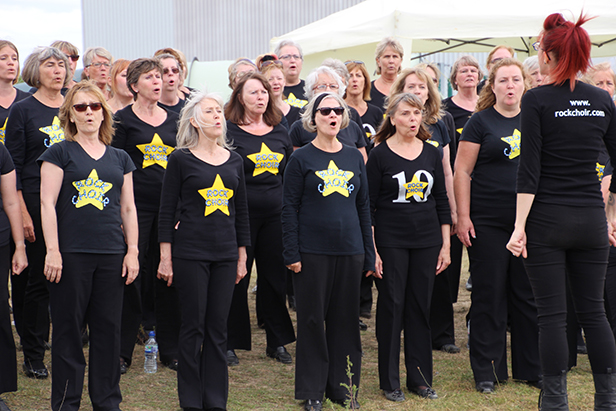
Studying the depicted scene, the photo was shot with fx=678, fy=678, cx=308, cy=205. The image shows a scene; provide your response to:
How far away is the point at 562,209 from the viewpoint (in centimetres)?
331

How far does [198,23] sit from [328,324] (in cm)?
2982

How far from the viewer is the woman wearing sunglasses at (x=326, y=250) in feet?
13.3

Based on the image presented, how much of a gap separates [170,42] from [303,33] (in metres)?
24.0

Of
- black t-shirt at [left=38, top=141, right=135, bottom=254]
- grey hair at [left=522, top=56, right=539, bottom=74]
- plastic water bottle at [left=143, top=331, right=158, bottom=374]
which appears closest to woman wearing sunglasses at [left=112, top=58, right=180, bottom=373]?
plastic water bottle at [left=143, top=331, right=158, bottom=374]

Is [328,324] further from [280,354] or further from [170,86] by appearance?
[170,86]

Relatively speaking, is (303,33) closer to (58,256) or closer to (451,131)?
(451,131)

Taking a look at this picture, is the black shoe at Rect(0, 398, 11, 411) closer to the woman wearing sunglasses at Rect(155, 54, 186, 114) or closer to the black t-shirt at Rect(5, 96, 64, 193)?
the black t-shirt at Rect(5, 96, 64, 193)

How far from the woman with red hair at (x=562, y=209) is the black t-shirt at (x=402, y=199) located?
99 centimetres

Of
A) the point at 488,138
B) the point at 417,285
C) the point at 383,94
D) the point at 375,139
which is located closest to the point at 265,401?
the point at 417,285

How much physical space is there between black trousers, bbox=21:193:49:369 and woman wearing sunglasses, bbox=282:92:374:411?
1.80 m

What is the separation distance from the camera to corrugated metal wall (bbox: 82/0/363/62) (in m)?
29.0

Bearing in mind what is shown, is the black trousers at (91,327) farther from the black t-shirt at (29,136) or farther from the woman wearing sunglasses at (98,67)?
the woman wearing sunglasses at (98,67)

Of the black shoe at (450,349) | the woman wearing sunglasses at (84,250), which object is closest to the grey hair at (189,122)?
the woman wearing sunglasses at (84,250)

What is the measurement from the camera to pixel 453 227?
4895 mm
